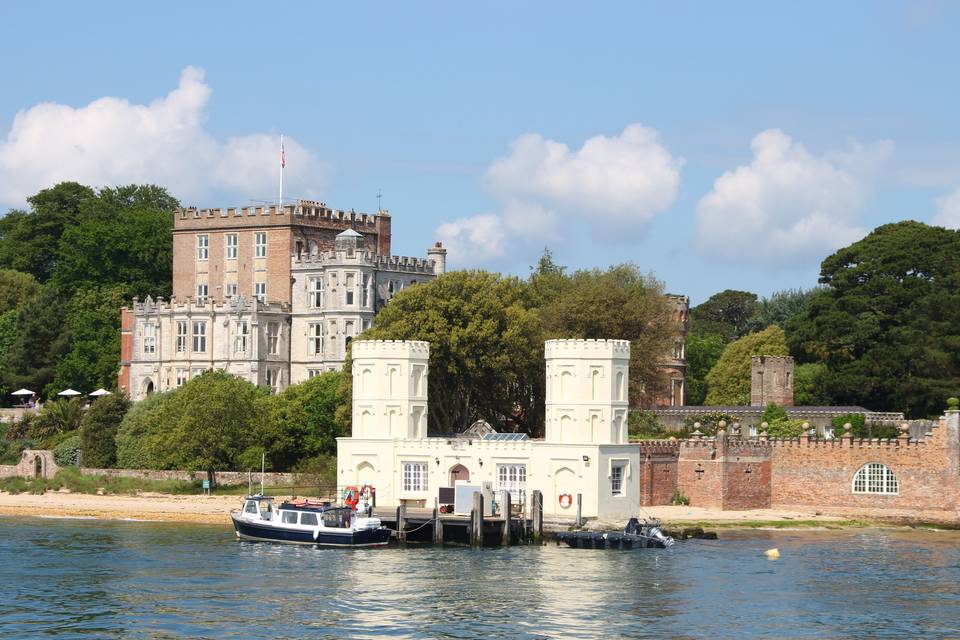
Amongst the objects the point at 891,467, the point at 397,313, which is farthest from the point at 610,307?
the point at 891,467

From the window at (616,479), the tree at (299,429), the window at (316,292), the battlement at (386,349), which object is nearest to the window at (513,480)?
the window at (616,479)

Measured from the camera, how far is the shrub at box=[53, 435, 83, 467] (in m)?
87.2

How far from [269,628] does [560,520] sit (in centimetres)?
2137

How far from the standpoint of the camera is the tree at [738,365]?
346 feet

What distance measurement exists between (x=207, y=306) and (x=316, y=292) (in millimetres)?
6170

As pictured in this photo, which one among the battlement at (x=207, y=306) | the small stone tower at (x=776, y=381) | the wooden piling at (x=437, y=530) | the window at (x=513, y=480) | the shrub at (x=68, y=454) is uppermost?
the battlement at (x=207, y=306)

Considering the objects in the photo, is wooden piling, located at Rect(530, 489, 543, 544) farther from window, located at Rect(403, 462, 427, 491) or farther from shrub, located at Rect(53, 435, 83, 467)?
shrub, located at Rect(53, 435, 83, 467)

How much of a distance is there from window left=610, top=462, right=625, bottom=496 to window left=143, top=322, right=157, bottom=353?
3580 cm

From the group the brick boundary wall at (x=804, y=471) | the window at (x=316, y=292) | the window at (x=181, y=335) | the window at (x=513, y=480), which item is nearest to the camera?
the window at (x=513, y=480)

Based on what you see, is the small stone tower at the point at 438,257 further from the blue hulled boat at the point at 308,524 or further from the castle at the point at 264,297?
the blue hulled boat at the point at 308,524

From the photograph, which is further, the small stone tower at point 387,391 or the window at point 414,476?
the small stone tower at point 387,391

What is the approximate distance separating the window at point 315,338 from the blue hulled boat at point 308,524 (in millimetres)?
25585

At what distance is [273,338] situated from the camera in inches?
3681

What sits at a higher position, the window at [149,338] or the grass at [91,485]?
the window at [149,338]
